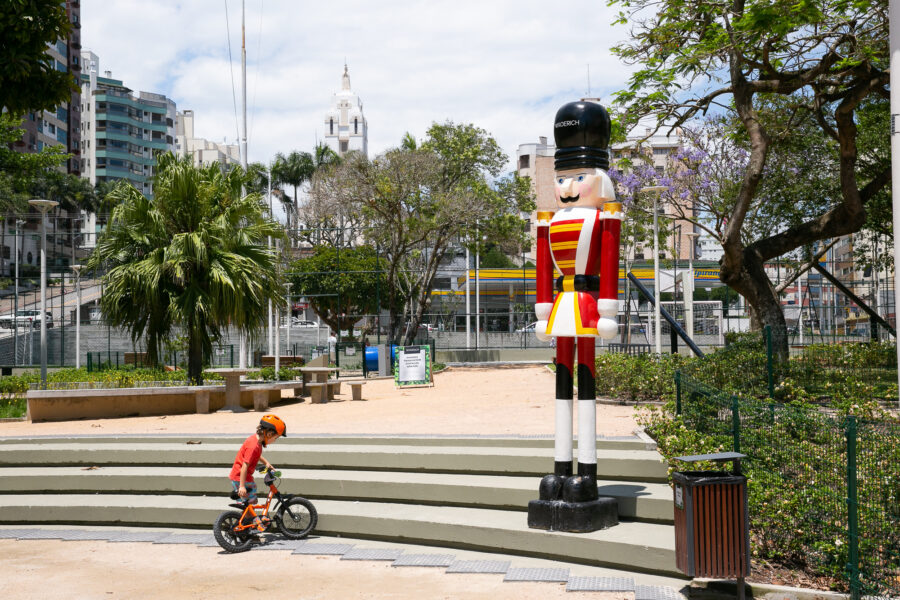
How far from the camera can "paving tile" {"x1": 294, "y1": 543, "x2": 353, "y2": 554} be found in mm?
7980

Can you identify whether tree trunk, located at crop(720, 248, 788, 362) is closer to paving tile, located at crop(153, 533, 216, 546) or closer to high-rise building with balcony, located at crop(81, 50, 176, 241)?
paving tile, located at crop(153, 533, 216, 546)

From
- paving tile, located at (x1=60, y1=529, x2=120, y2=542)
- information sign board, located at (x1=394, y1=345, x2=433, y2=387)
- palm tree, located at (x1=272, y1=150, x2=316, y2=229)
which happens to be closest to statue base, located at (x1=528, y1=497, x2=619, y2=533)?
paving tile, located at (x1=60, y1=529, x2=120, y2=542)

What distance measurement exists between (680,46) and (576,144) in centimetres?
901

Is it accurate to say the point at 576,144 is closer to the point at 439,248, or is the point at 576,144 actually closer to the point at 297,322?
the point at 439,248

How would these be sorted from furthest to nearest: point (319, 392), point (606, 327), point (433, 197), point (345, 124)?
point (345, 124)
point (433, 197)
point (319, 392)
point (606, 327)

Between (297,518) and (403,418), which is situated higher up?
(403,418)

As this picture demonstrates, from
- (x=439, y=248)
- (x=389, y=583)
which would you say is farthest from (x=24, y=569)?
(x=439, y=248)

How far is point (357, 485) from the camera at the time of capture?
9.20 meters

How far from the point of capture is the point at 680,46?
15297 millimetres

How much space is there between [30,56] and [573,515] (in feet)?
19.8

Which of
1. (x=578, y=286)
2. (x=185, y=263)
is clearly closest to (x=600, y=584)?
(x=578, y=286)

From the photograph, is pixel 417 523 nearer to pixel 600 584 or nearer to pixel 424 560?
pixel 424 560

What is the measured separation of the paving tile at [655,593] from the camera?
6.26 metres

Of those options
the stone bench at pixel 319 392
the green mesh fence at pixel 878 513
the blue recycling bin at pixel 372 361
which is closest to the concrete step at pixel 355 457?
the green mesh fence at pixel 878 513
